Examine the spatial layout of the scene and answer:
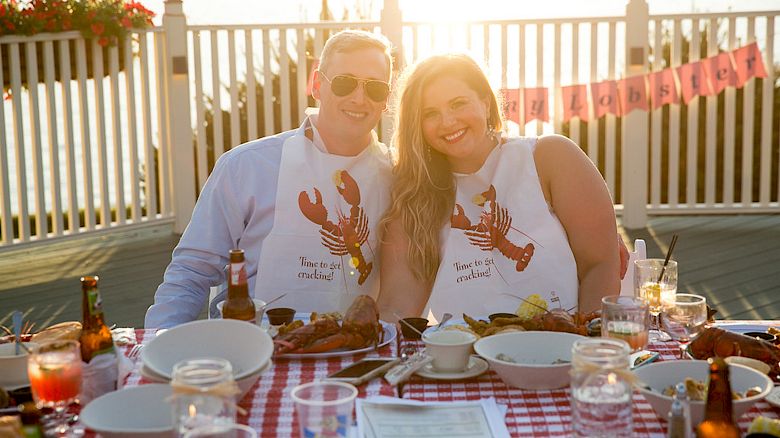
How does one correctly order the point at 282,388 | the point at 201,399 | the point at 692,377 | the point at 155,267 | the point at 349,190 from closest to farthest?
the point at 201,399 → the point at 692,377 → the point at 282,388 → the point at 349,190 → the point at 155,267

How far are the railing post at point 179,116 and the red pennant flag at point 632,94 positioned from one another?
11.2 ft

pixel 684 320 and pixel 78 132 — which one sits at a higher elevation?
pixel 78 132

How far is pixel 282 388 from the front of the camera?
2.03m

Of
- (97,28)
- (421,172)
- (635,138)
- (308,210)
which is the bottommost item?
(308,210)

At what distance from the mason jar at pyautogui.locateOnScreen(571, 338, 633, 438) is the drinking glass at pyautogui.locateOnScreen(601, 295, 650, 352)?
0.46 metres

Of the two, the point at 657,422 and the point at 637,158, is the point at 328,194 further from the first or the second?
the point at 637,158

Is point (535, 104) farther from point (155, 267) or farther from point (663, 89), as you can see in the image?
point (155, 267)

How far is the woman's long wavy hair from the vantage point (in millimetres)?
3191

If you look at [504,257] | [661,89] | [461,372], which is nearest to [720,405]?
[461,372]

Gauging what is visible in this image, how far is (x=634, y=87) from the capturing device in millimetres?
7301

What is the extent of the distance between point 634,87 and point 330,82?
4.59 metres

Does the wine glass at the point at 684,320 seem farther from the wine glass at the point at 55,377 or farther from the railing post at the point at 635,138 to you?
the railing post at the point at 635,138

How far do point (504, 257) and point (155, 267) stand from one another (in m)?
3.87

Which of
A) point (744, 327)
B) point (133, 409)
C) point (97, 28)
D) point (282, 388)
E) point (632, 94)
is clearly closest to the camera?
point (133, 409)
